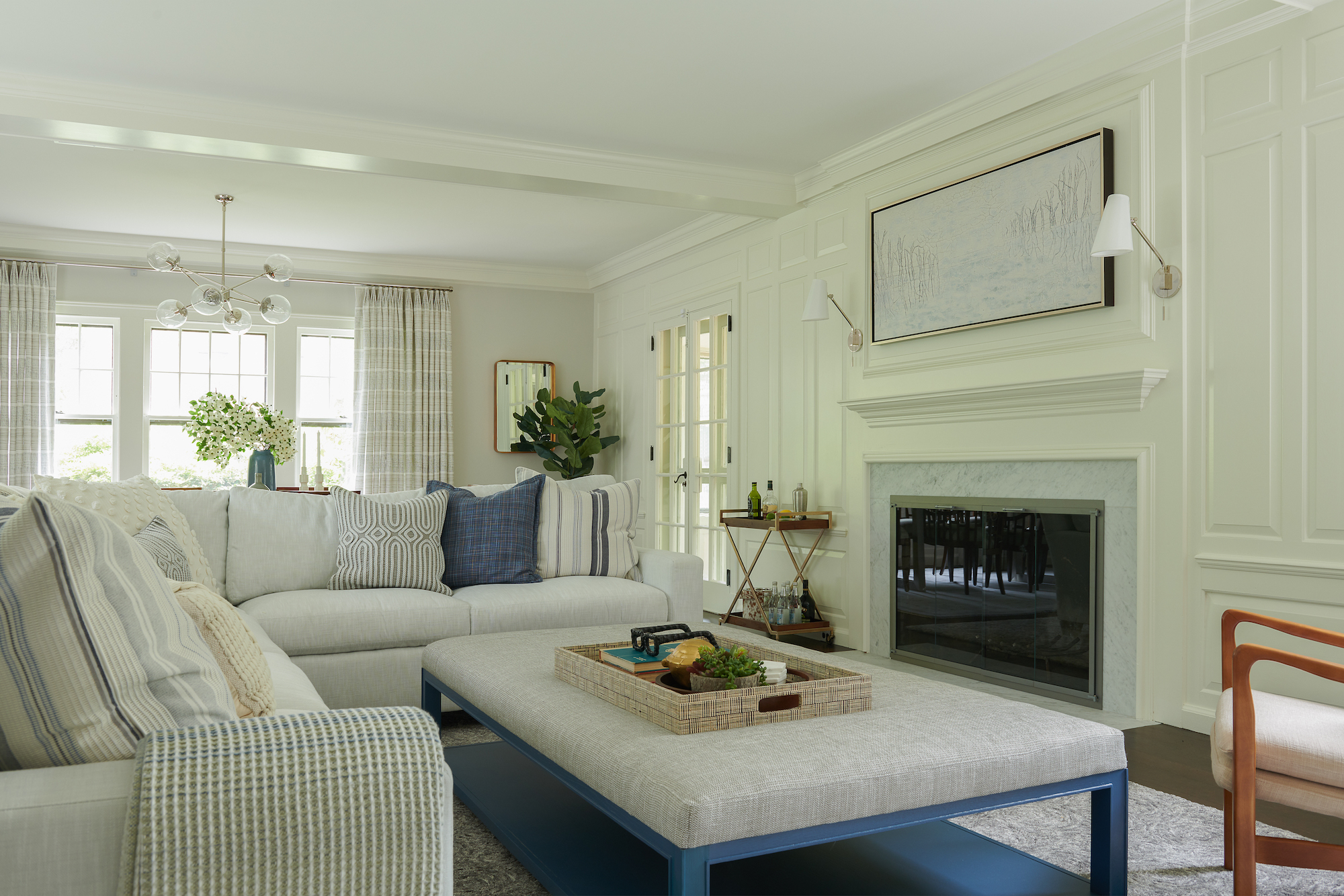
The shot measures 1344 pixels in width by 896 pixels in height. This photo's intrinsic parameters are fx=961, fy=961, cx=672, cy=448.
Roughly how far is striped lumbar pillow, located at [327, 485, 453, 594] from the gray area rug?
4.50ft

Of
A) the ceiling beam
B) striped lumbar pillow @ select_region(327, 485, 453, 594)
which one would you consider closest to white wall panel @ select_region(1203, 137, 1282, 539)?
the ceiling beam

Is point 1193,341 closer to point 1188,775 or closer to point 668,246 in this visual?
point 1188,775

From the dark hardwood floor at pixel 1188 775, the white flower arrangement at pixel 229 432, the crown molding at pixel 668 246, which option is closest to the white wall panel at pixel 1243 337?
the dark hardwood floor at pixel 1188 775

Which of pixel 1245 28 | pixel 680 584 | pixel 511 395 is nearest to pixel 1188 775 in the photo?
pixel 680 584

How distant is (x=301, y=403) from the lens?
773 centimetres

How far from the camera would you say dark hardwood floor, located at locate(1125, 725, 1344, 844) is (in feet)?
8.47

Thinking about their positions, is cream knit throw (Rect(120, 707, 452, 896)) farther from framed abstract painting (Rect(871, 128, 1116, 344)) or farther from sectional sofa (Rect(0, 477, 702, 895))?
framed abstract painting (Rect(871, 128, 1116, 344))

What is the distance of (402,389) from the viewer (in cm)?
779

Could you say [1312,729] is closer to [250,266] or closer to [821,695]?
[821,695]

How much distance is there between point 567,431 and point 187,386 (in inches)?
116

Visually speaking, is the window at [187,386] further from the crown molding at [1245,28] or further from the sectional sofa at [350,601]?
the crown molding at [1245,28]

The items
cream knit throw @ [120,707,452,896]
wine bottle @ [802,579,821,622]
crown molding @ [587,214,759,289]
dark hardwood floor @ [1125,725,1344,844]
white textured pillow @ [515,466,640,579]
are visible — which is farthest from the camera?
crown molding @ [587,214,759,289]

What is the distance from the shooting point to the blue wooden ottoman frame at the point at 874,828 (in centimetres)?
150

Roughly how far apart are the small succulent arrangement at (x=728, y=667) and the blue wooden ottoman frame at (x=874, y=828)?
0.36m
